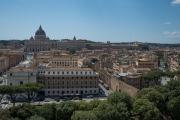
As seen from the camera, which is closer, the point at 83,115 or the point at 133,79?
the point at 83,115

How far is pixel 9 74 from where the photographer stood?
4541 centimetres

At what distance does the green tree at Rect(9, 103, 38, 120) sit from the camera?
2688 centimetres

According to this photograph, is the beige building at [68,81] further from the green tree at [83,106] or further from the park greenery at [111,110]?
the green tree at [83,106]

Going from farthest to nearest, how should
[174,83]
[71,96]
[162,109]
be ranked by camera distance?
1. [71,96]
2. [174,83]
3. [162,109]

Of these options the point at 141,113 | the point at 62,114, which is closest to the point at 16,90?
the point at 62,114

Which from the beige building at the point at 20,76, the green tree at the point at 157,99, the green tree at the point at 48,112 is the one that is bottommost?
the green tree at the point at 48,112

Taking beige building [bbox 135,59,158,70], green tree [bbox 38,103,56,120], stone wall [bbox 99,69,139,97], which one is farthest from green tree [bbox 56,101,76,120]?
beige building [bbox 135,59,158,70]

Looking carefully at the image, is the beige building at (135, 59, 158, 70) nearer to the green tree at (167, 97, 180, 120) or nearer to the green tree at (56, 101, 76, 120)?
the green tree at (167, 97, 180, 120)

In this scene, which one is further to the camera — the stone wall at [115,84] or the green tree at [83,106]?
the stone wall at [115,84]

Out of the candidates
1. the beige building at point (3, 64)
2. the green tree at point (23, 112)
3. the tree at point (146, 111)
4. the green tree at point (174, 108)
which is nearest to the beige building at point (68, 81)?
the green tree at point (23, 112)

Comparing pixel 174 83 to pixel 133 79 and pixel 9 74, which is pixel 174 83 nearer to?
pixel 133 79

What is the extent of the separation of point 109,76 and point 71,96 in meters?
13.4

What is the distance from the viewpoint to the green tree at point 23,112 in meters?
26.9

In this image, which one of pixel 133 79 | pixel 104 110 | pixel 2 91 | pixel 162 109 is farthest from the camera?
pixel 133 79
